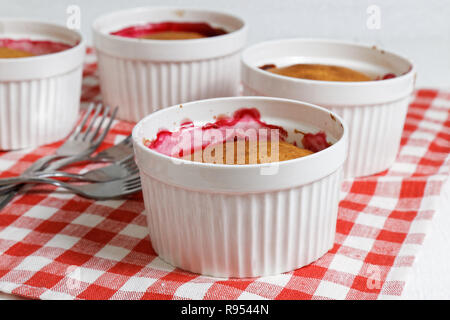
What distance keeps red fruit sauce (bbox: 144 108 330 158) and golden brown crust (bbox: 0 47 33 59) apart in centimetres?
45

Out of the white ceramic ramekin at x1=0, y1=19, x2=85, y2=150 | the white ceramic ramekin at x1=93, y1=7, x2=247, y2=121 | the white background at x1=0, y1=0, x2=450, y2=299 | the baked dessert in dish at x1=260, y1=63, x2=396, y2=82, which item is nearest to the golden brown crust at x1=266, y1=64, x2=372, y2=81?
the baked dessert in dish at x1=260, y1=63, x2=396, y2=82

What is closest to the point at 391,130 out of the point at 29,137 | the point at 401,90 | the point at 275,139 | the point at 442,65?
the point at 401,90

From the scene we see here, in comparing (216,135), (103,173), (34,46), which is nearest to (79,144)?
(103,173)

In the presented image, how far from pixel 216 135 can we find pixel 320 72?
30 cm

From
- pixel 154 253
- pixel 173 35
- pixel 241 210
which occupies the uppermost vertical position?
pixel 173 35

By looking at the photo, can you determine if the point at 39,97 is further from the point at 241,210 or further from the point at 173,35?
the point at 241,210

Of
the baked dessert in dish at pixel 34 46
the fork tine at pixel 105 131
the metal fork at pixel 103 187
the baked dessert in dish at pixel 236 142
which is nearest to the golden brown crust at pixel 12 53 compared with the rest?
the baked dessert in dish at pixel 34 46

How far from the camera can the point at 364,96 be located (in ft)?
3.41

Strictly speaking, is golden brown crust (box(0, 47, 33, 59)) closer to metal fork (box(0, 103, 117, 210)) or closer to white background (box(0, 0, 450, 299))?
metal fork (box(0, 103, 117, 210))

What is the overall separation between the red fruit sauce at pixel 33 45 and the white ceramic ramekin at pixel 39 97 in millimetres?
66

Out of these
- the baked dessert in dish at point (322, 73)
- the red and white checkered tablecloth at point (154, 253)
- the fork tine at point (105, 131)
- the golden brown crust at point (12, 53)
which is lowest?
the red and white checkered tablecloth at point (154, 253)

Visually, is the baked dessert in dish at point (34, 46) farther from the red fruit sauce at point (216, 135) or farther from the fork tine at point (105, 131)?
the red fruit sauce at point (216, 135)

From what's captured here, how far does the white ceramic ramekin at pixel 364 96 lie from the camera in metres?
1.03

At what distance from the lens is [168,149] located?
0.86 meters
